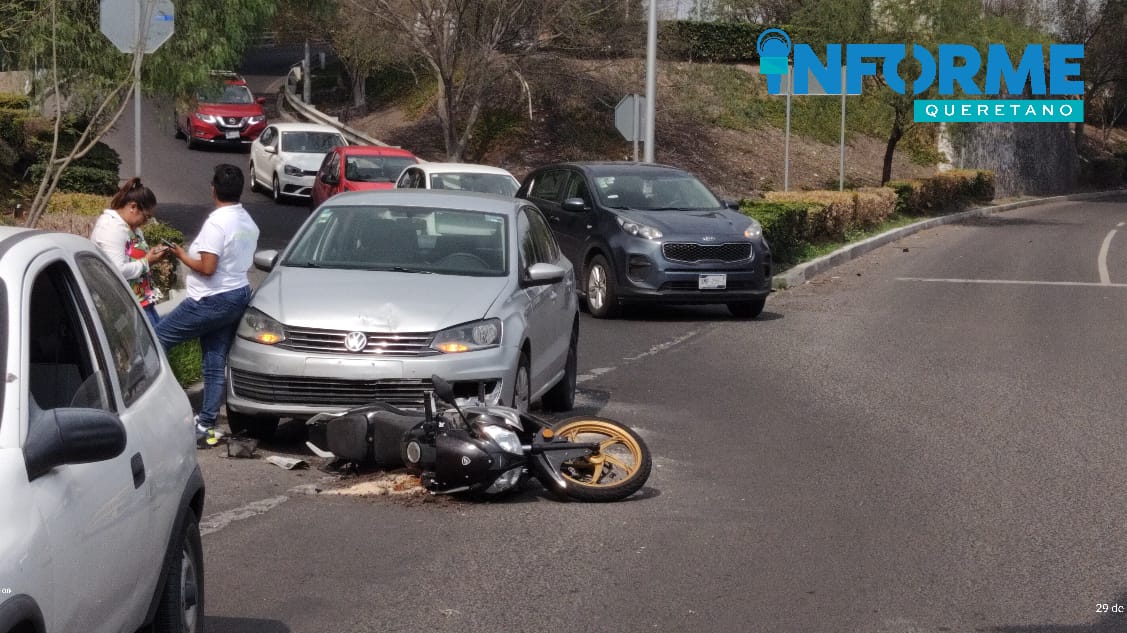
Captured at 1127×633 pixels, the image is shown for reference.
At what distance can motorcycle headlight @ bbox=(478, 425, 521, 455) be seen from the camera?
25.6 feet

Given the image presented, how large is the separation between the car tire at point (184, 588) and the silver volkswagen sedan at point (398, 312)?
364cm

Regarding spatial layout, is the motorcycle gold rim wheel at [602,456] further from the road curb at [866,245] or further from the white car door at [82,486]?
the road curb at [866,245]

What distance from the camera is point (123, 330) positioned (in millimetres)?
4680

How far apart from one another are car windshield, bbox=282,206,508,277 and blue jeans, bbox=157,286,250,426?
793 mm

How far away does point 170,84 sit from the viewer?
21.6 metres

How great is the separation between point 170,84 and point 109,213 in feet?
42.7

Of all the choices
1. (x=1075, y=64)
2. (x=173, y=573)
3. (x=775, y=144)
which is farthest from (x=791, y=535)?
(x=1075, y=64)

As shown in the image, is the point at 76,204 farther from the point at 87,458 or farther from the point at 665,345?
the point at 87,458

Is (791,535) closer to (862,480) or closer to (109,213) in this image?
(862,480)

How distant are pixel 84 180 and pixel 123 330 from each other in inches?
761

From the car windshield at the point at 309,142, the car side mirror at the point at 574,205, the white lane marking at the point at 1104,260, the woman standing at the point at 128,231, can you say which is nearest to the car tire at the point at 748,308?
the car side mirror at the point at 574,205

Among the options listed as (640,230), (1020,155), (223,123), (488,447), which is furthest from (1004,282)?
(1020,155)

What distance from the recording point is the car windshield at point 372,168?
2631 cm

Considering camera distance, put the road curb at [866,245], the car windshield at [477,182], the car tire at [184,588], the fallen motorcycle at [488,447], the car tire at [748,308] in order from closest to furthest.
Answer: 1. the car tire at [184,588]
2. the fallen motorcycle at [488,447]
3. the car tire at [748,308]
4. the car windshield at [477,182]
5. the road curb at [866,245]
